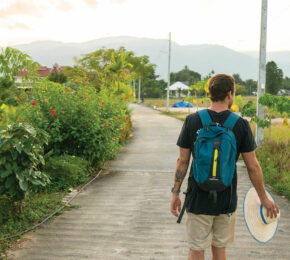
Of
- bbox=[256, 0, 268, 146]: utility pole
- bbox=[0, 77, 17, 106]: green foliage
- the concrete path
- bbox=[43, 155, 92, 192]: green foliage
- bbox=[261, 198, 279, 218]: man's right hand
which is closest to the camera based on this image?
bbox=[261, 198, 279, 218]: man's right hand

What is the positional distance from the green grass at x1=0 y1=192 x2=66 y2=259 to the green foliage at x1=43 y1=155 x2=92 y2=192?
74cm

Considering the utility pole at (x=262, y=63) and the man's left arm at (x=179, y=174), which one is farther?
the utility pole at (x=262, y=63)

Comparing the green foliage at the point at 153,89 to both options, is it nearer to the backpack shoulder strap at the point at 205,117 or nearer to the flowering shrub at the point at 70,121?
the flowering shrub at the point at 70,121

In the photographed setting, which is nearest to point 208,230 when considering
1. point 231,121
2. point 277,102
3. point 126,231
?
point 231,121

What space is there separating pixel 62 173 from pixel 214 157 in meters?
5.18

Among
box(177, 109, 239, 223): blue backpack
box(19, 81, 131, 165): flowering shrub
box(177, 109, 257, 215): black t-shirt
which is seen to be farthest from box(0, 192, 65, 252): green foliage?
box(177, 109, 239, 223): blue backpack

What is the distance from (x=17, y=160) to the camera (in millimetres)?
4629

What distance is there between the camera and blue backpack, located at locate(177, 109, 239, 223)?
261 centimetres

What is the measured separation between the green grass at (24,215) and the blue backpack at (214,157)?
2740 mm

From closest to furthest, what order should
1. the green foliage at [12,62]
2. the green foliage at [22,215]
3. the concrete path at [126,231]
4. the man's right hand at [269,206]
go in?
the man's right hand at [269,206]
the concrete path at [126,231]
the green foliage at [22,215]
the green foliage at [12,62]

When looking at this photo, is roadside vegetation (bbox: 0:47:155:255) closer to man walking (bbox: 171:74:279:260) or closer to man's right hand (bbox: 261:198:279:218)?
man walking (bbox: 171:74:279:260)

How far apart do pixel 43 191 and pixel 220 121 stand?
4.88 metres

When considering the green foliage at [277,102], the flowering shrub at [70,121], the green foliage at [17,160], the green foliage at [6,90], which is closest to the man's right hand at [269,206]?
the green foliage at [17,160]

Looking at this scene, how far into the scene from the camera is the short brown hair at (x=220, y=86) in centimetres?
272
